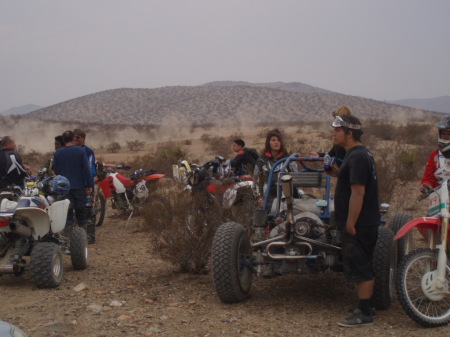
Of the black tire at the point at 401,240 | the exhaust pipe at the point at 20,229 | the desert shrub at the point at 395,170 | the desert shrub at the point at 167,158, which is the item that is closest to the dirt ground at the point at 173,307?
the exhaust pipe at the point at 20,229

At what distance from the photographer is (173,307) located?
5.87m

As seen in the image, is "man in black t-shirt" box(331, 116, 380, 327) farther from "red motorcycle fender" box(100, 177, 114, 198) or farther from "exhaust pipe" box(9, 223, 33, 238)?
"red motorcycle fender" box(100, 177, 114, 198)

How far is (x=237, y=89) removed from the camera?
92.8 metres

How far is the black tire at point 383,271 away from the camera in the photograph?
548cm

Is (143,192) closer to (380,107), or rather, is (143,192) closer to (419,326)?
(419,326)

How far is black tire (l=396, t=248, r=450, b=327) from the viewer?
16.4ft

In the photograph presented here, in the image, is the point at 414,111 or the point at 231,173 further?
the point at 414,111

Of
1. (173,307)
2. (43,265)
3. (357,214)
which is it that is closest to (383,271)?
(357,214)

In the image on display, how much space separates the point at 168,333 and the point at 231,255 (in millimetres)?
1006

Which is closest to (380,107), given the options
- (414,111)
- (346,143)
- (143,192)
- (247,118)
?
(414,111)

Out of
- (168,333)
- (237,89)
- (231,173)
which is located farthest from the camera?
(237,89)

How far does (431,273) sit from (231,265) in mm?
1757

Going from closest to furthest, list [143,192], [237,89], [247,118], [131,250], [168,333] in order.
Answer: [168,333] < [131,250] < [143,192] < [247,118] < [237,89]

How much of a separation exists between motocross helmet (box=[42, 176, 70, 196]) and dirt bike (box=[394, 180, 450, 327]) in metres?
4.06
